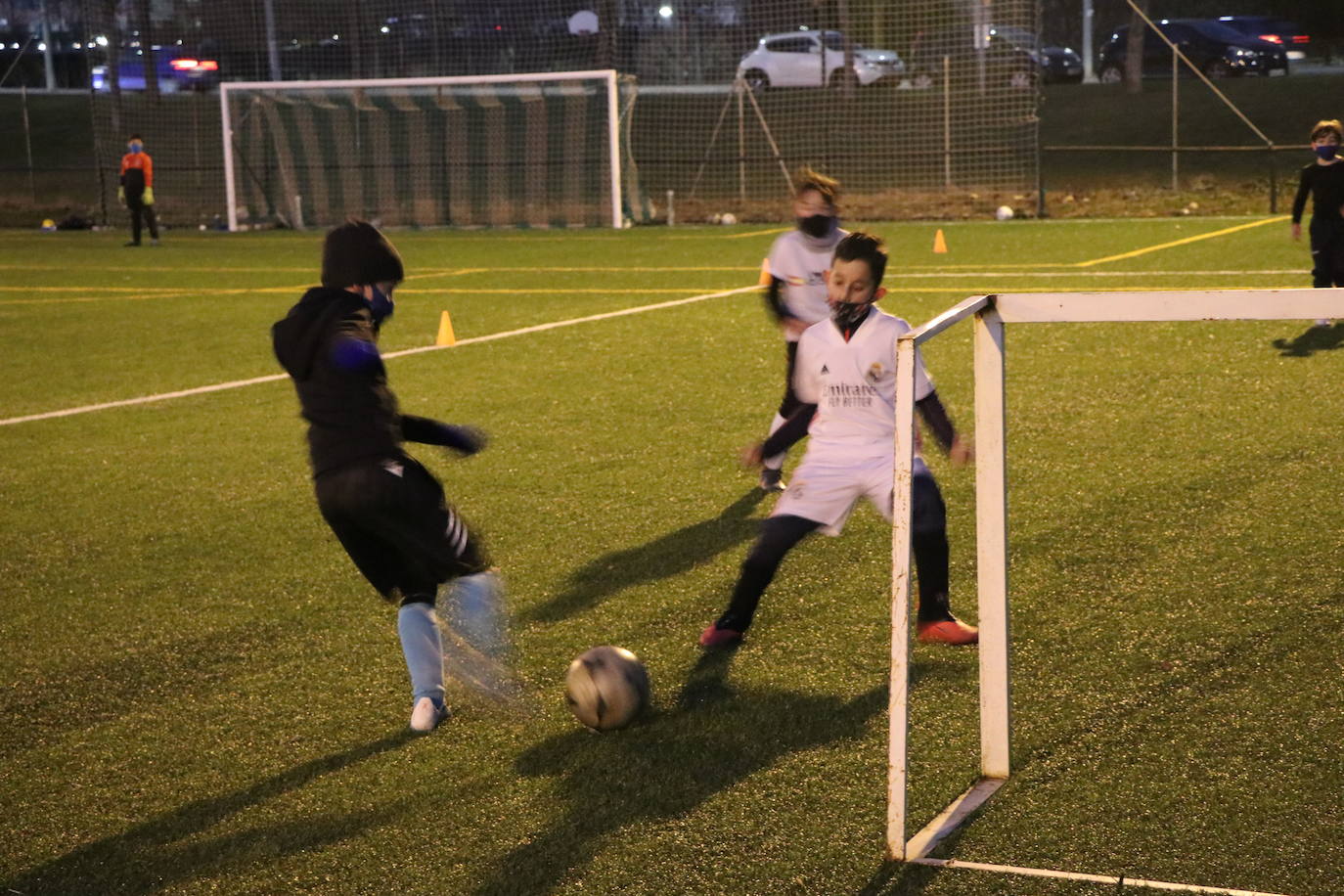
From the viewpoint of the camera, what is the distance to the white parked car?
32.0 m

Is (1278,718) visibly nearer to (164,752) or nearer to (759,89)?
(164,752)

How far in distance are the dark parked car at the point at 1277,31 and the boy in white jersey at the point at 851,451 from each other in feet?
118

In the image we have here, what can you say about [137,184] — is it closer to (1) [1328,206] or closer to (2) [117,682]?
(1) [1328,206]

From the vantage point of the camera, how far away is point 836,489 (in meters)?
4.83

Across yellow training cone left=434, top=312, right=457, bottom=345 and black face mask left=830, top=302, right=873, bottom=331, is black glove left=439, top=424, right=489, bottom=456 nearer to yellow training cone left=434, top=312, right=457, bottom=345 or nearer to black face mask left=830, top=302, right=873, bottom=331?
black face mask left=830, top=302, right=873, bottom=331

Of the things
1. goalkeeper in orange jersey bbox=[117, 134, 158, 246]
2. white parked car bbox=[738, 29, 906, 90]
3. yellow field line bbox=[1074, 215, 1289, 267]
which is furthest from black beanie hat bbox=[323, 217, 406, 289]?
white parked car bbox=[738, 29, 906, 90]

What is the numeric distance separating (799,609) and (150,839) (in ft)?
8.00

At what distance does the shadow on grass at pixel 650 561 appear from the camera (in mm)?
5520

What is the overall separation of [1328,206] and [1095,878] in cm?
904

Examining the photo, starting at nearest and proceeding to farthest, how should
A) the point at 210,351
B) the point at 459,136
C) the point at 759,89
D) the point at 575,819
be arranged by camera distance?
the point at 575,819
the point at 210,351
the point at 459,136
the point at 759,89

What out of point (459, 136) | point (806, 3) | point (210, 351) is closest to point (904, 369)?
point (210, 351)

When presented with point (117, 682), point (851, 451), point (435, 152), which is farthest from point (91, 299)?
point (851, 451)

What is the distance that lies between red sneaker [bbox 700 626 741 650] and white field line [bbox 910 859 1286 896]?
167cm

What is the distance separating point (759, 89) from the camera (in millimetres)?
33906
